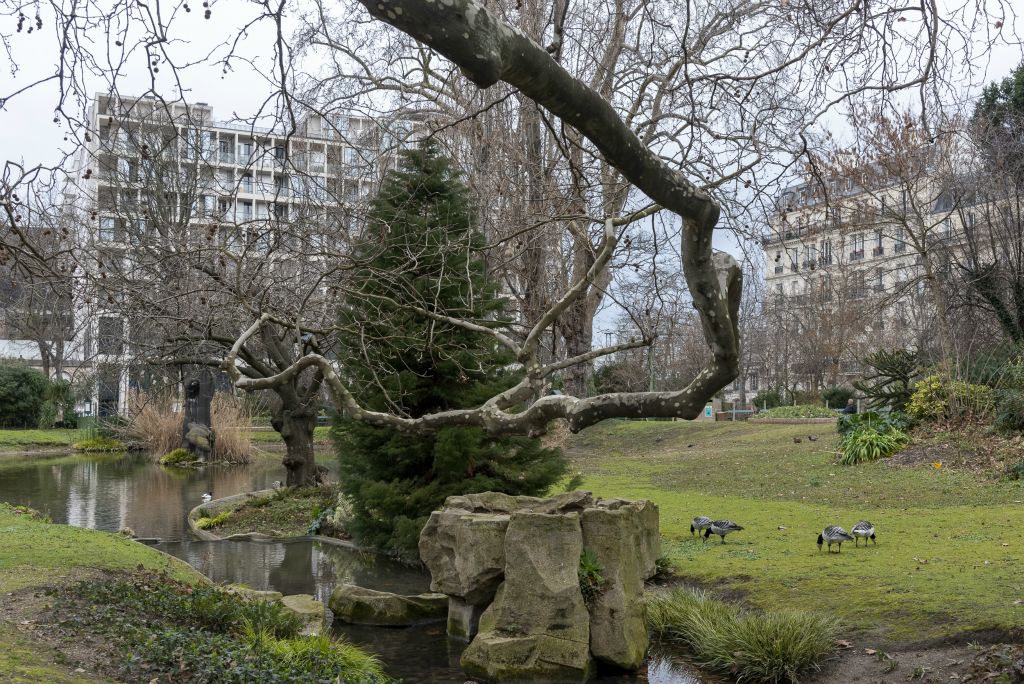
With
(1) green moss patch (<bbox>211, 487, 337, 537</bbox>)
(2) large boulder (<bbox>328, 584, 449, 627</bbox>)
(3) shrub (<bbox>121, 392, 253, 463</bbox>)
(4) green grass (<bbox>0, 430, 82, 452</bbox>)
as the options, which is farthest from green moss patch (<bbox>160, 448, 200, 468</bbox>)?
(2) large boulder (<bbox>328, 584, 449, 627</bbox>)

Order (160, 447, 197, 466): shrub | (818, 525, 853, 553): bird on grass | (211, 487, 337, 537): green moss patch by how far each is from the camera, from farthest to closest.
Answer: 1. (160, 447, 197, 466): shrub
2. (211, 487, 337, 537): green moss patch
3. (818, 525, 853, 553): bird on grass

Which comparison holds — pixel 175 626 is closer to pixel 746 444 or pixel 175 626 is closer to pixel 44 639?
pixel 44 639

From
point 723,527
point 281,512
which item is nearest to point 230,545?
point 281,512

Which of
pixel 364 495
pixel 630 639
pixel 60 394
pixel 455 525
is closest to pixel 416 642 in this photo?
pixel 455 525

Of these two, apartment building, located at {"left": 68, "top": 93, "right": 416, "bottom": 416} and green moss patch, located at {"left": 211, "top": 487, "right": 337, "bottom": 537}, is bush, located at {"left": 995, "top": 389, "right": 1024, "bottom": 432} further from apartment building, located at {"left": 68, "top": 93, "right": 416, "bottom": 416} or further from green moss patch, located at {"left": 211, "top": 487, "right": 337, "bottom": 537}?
green moss patch, located at {"left": 211, "top": 487, "right": 337, "bottom": 537}

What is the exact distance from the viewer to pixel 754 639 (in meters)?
7.84

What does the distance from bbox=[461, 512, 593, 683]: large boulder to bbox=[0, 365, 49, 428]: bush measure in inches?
1422

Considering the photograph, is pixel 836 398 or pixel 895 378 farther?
pixel 836 398

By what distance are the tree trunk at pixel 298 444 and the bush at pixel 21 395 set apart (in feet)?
79.5

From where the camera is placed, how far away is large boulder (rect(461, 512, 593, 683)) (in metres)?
7.75

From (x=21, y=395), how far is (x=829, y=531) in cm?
3697

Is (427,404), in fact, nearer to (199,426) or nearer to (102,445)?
(199,426)

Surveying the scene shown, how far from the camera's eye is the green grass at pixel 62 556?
9008 millimetres

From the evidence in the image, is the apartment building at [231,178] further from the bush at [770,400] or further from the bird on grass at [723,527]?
the bush at [770,400]
